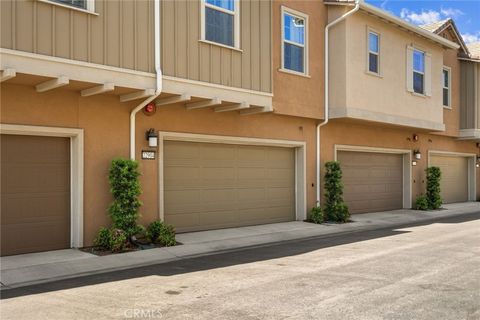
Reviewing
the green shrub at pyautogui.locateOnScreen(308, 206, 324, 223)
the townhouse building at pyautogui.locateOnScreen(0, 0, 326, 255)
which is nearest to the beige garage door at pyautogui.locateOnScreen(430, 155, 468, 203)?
the green shrub at pyautogui.locateOnScreen(308, 206, 324, 223)

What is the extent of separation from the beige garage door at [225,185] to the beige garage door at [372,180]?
2.55m

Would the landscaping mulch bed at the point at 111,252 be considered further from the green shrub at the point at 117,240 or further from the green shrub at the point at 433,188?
the green shrub at the point at 433,188

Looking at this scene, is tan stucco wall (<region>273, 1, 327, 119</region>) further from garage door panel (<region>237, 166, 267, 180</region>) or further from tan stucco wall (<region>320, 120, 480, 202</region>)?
garage door panel (<region>237, 166, 267, 180</region>)

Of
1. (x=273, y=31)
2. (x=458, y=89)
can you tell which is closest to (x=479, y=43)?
(x=458, y=89)

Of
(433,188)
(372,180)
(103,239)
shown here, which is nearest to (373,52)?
(372,180)

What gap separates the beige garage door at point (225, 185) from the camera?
1088 centimetres

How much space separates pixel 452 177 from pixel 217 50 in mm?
14721

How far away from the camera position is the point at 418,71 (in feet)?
54.8

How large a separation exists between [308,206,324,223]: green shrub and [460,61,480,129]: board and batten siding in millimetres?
10054

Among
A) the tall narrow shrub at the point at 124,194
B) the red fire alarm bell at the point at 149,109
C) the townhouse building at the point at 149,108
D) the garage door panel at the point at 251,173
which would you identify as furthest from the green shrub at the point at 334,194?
the tall narrow shrub at the point at 124,194

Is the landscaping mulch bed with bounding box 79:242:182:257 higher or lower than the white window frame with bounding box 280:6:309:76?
lower

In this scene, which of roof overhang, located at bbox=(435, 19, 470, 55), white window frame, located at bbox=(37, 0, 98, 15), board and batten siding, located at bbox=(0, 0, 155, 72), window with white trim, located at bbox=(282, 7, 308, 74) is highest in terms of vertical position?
roof overhang, located at bbox=(435, 19, 470, 55)

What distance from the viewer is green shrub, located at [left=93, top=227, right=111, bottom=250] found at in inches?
353

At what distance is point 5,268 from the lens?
7570 mm
